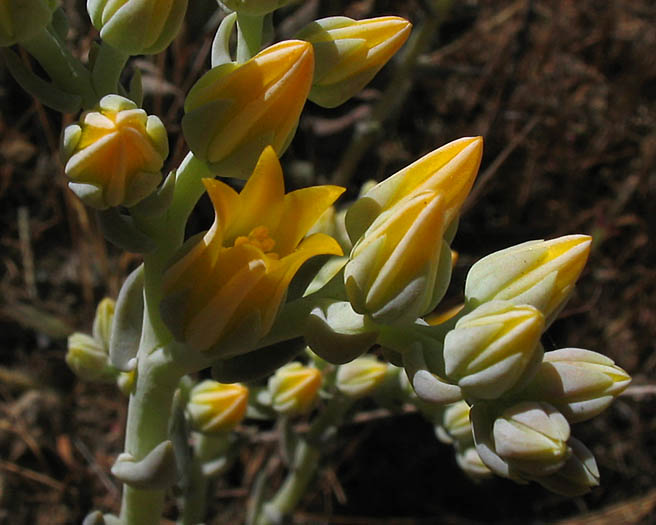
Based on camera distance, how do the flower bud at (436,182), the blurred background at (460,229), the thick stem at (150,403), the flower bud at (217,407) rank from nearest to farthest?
the flower bud at (436,182) → the thick stem at (150,403) → the flower bud at (217,407) → the blurred background at (460,229)

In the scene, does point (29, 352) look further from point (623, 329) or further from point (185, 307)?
point (623, 329)

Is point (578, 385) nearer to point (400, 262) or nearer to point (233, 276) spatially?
point (400, 262)

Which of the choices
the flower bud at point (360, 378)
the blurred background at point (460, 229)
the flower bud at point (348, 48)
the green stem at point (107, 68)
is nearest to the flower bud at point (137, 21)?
the green stem at point (107, 68)

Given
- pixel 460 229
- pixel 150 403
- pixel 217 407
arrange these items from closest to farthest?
pixel 150 403, pixel 217 407, pixel 460 229

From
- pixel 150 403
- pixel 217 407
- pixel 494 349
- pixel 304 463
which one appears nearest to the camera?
pixel 494 349

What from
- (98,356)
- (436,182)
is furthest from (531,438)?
(98,356)

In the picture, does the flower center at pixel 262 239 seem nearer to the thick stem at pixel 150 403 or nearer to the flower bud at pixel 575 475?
the thick stem at pixel 150 403
